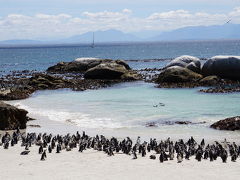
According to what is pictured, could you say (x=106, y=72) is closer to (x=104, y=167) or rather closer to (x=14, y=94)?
(x=14, y=94)

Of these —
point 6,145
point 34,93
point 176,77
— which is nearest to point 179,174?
point 6,145

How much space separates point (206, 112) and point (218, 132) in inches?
268

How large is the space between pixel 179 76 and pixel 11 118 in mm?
29164

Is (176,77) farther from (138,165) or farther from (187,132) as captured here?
(138,165)

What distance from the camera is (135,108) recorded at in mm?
32875

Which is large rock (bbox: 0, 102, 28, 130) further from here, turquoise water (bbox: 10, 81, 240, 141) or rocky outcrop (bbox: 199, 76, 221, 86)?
rocky outcrop (bbox: 199, 76, 221, 86)

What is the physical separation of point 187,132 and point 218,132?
171 centimetres

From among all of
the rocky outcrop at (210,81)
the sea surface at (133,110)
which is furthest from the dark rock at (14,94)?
the rocky outcrop at (210,81)

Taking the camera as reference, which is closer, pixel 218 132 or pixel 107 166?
pixel 107 166

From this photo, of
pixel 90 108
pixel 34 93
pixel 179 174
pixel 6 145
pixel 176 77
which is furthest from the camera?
pixel 176 77

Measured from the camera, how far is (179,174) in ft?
49.3

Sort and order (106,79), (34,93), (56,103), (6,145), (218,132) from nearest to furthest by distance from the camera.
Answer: (6,145)
(218,132)
(56,103)
(34,93)
(106,79)

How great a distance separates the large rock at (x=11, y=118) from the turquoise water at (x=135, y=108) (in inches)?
135

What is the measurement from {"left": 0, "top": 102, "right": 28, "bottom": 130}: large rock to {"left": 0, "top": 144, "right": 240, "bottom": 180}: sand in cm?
658
